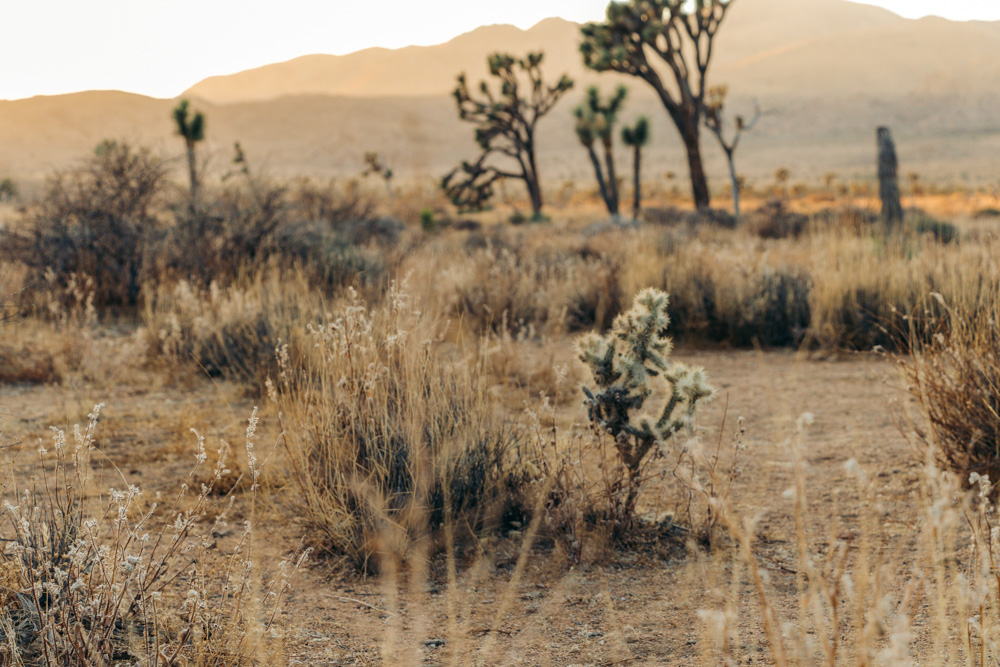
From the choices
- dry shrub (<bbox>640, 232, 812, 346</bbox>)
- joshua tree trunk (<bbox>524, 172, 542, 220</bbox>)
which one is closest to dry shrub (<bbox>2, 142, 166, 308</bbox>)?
dry shrub (<bbox>640, 232, 812, 346</bbox>)

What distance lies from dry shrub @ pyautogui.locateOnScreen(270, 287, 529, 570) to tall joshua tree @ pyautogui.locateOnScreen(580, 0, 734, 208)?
20864 mm

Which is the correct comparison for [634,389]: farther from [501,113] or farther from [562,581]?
[501,113]

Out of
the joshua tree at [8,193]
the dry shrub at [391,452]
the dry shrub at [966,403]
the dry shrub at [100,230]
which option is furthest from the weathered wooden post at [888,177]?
the joshua tree at [8,193]

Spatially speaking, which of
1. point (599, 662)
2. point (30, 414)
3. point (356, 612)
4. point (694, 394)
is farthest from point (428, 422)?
point (30, 414)

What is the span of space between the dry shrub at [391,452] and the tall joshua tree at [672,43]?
2086 cm

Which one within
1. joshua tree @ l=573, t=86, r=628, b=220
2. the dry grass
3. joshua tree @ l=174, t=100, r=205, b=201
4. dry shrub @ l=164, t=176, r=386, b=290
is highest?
joshua tree @ l=174, t=100, r=205, b=201

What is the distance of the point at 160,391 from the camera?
21.6 ft

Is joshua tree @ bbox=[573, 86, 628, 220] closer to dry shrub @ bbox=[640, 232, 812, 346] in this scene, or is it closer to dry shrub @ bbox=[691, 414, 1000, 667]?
dry shrub @ bbox=[640, 232, 812, 346]

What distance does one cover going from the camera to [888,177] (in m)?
14.7

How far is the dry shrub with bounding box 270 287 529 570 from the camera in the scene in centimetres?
344

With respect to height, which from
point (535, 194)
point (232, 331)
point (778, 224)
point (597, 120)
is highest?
point (597, 120)

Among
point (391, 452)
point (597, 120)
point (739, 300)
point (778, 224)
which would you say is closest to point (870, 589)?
point (391, 452)

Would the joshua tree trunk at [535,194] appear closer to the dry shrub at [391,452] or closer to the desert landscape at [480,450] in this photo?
the desert landscape at [480,450]

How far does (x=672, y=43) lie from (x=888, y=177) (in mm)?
A: 11335
